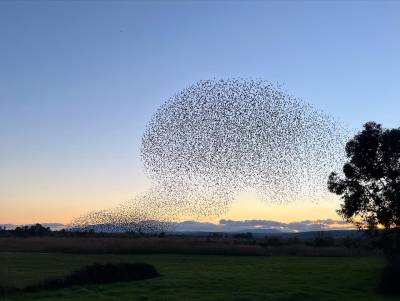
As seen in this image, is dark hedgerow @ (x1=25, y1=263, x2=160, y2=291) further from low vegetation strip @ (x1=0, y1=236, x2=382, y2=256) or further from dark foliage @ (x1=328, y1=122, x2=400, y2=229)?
low vegetation strip @ (x1=0, y1=236, x2=382, y2=256)

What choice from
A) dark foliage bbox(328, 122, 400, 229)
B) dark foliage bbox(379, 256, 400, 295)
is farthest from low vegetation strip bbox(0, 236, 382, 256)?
dark foliage bbox(379, 256, 400, 295)

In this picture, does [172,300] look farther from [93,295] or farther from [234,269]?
[234,269]

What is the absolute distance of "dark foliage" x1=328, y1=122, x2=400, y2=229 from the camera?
165 feet

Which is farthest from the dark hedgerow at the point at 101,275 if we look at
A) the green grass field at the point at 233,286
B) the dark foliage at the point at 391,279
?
the dark foliage at the point at 391,279

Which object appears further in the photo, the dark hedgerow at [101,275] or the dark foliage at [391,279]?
the dark hedgerow at [101,275]

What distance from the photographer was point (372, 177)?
51375 millimetres

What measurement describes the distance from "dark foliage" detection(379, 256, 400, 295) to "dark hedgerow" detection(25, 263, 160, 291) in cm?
1653

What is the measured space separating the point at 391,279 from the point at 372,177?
17009 mm

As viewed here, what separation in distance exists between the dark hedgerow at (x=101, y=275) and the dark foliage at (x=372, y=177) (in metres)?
19.2

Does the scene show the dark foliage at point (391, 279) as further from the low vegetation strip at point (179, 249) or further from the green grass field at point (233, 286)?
the low vegetation strip at point (179, 249)

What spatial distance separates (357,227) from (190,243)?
34736mm

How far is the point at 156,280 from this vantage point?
40.0 m

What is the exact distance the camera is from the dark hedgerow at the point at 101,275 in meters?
37.8

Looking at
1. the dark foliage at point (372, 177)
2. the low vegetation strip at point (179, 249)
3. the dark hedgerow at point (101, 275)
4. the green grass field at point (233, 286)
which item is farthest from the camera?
the low vegetation strip at point (179, 249)
